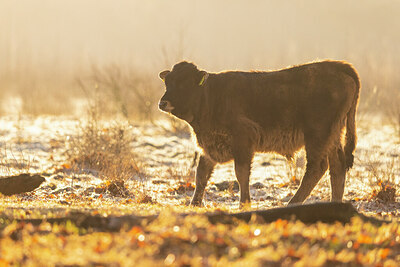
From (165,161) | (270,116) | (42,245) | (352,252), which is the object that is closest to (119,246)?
(42,245)

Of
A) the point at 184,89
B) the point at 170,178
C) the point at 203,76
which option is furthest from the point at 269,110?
the point at 170,178

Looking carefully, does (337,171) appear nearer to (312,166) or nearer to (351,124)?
(312,166)

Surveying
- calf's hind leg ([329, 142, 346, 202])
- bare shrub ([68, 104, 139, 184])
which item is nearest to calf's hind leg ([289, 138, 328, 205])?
calf's hind leg ([329, 142, 346, 202])

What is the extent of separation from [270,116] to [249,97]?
1.42 feet

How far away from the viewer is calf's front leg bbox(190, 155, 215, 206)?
10.1 metres

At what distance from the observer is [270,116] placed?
9.58 meters

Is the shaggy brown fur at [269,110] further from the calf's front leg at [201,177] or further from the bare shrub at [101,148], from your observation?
the bare shrub at [101,148]

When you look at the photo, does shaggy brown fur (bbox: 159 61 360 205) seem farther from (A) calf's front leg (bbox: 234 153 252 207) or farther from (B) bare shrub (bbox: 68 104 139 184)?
(B) bare shrub (bbox: 68 104 139 184)

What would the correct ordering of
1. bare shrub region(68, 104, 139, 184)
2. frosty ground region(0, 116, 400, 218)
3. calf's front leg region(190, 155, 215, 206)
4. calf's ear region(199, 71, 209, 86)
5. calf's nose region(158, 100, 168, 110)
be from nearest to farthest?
calf's nose region(158, 100, 168, 110), calf's ear region(199, 71, 209, 86), calf's front leg region(190, 155, 215, 206), frosty ground region(0, 116, 400, 218), bare shrub region(68, 104, 139, 184)

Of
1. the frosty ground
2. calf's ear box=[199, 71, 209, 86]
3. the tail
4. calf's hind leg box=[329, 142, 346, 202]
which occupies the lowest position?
the frosty ground

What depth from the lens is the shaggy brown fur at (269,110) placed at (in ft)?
31.2

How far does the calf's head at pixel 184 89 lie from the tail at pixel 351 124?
224 cm

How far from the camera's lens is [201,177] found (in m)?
10.2

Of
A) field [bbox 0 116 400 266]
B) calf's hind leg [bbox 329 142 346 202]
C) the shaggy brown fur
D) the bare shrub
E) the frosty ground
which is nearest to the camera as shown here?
field [bbox 0 116 400 266]
